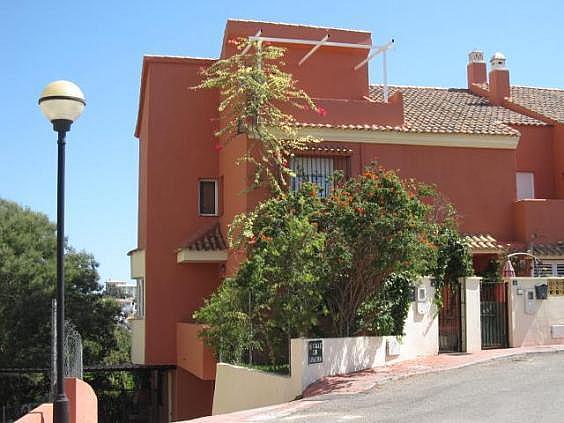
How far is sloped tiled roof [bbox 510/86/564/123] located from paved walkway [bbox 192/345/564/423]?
13.8 meters

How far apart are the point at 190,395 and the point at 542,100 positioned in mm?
18105

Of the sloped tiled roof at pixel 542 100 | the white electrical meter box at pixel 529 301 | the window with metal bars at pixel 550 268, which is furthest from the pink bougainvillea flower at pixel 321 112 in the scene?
the sloped tiled roof at pixel 542 100

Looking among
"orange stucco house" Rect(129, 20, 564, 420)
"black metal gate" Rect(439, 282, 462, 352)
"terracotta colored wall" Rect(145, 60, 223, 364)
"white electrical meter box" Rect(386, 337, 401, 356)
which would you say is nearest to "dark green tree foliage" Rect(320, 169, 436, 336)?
"white electrical meter box" Rect(386, 337, 401, 356)

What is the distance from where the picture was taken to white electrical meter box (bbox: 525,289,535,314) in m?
20.5

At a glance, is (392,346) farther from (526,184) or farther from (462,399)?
(526,184)

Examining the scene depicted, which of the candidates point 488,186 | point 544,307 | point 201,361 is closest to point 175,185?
point 201,361

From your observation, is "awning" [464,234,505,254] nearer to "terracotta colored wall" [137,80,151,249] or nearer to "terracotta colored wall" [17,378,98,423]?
"terracotta colored wall" [137,80,151,249]

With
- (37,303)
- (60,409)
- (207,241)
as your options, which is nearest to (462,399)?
(60,409)

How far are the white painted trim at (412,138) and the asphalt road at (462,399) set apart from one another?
8.76 meters

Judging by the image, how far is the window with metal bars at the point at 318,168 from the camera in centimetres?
2353

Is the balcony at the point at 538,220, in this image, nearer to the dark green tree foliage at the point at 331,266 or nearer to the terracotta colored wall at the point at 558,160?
the terracotta colored wall at the point at 558,160

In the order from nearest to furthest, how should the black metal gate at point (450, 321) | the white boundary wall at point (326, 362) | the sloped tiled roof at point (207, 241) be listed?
the white boundary wall at point (326, 362)
the black metal gate at point (450, 321)
the sloped tiled roof at point (207, 241)

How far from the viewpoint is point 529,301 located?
806 inches

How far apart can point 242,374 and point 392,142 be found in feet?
30.3
